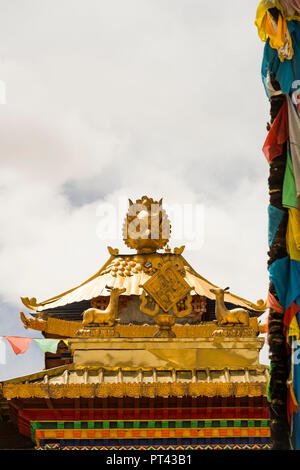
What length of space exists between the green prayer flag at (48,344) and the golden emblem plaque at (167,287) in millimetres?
6487

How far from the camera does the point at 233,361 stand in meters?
11.8

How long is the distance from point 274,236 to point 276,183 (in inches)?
23.2

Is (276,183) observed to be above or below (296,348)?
above

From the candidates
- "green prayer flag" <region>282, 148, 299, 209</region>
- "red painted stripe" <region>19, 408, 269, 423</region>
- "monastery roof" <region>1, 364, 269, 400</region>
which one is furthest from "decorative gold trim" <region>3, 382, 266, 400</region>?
"green prayer flag" <region>282, 148, 299, 209</region>

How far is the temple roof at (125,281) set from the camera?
1834cm

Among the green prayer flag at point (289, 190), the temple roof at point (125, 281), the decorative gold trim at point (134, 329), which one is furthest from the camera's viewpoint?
the temple roof at point (125, 281)

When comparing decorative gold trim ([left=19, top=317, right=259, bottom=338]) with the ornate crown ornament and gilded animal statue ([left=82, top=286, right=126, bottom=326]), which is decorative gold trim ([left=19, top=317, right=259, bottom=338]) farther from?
gilded animal statue ([left=82, top=286, right=126, bottom=326])

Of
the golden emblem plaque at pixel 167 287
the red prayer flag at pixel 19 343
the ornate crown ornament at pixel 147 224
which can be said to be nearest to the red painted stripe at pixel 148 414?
Answer: the golden emblem plaque at pixel 167 287

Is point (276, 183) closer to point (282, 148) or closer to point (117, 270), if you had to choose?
point (282, 148)

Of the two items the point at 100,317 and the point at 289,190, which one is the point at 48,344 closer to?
the point at 100,317

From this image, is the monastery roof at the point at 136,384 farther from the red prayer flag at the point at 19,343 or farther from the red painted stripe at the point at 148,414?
the red prayer flag at the point at 19,343

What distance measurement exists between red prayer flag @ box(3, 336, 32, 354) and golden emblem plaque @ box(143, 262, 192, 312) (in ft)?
20.8

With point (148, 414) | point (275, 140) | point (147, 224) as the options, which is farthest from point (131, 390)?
A: point (147, 224)

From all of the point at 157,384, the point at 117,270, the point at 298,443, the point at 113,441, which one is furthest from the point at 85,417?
the point at 117,270
